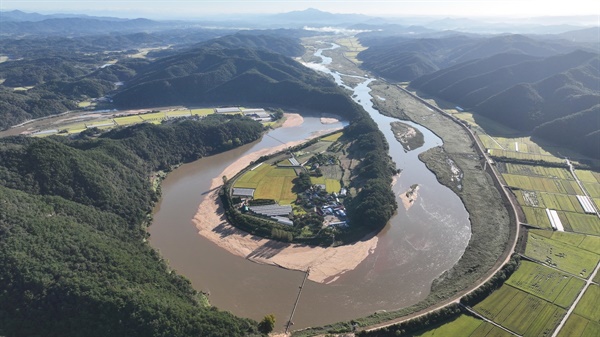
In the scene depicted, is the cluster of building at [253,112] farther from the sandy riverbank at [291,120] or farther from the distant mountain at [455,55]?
the distant mountain at [455,55]

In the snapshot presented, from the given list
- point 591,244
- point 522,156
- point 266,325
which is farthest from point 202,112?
point 591,244

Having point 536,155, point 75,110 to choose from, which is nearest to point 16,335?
point 536,155

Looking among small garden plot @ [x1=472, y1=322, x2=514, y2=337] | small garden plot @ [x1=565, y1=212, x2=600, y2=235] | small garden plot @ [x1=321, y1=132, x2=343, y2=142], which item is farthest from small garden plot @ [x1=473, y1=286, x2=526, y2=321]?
small garden plot @ [x1=321, y1=132, x2=343, y2=142]

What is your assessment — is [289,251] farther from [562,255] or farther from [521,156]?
[521,156]

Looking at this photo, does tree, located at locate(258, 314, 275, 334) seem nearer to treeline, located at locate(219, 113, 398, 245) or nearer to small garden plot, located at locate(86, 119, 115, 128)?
treeline, located at locate(219, 113, 398, 245)

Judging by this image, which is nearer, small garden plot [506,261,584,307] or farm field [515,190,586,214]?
small garden plot [506,261,584,307]

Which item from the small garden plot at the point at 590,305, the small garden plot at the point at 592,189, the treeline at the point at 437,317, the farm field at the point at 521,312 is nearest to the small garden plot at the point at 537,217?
the small garden plot at the point at 592,189
